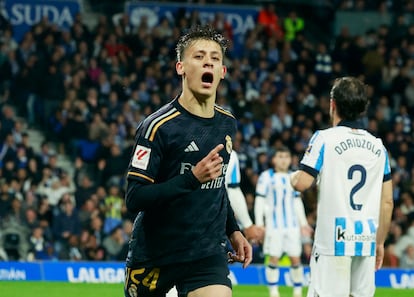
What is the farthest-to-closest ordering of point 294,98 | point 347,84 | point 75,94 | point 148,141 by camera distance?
1. point 294,98
2. point 75,94
3. point 347,84
4. point 148,141

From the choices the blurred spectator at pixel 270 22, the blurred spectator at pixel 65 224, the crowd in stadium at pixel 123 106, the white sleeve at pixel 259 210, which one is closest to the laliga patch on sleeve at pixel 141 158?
the white sleeve at pixel 259 210

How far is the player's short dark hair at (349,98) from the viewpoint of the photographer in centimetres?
726

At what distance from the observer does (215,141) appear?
19.3 feet

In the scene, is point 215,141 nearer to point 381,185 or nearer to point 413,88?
point 381,185

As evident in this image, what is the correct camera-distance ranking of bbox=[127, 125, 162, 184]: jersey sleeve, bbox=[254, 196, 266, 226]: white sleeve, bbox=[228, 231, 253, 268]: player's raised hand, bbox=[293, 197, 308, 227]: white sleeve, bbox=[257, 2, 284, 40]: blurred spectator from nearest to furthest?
bbox=[127, 125, 162, 184]: jersey sleeve
bbox=[228, 231, 253, 268]: player's raised hand
bbox=[254, 196, 266, 226]: white sleeve
bbox=[293, 197, 308, 227]: white sleeve
bbox=[257, 2, 284, 40]: blurred spectator

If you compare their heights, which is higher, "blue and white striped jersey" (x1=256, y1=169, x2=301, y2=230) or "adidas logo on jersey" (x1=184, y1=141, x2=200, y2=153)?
"adidas logo on jersey" (x1=184, y1=141, x2=200, y2=153)

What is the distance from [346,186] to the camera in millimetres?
7266

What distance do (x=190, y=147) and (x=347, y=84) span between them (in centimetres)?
190

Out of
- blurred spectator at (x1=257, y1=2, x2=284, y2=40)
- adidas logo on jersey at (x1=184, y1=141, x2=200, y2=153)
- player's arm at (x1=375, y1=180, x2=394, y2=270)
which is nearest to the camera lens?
adidas logo on jersey at (x1=184, y1=141, x2=200, y2=153)

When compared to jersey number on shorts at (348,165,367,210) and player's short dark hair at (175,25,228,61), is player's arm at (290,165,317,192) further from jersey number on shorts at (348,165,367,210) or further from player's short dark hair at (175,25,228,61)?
player's short dark hair at (175,25,228,61)

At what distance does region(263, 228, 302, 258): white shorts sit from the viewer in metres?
14.7

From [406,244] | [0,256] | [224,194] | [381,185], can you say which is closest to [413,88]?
[406,244]

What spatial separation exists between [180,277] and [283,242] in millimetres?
9032

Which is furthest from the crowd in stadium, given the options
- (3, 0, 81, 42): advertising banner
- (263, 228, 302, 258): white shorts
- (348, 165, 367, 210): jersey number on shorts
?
(348, 165, 367, 210): jersey number on shorts
